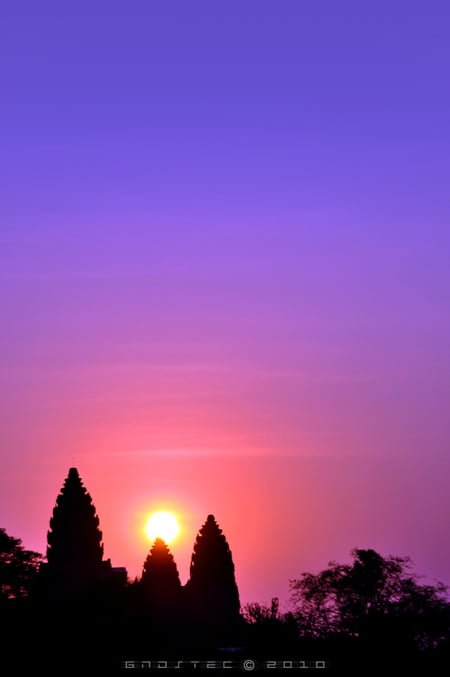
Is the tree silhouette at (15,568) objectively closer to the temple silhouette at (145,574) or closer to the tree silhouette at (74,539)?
the temple silhouette at (145,574)

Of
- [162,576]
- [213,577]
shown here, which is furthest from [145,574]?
[213,577]

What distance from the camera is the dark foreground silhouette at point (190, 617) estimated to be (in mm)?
79062

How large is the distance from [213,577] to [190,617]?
85.5 ft

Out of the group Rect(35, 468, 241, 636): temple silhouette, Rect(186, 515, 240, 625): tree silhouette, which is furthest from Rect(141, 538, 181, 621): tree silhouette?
Rect(186, 515, 240, 625): tree silhouette

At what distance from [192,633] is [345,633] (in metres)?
20.9

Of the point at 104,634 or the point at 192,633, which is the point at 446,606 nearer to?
the point at 192,633

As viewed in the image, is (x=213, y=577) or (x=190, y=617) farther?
(x=213, y=577)

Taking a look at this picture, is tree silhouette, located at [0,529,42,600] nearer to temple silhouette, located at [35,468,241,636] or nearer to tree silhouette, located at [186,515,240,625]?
temple silhouette, located at [35,468,241,636]

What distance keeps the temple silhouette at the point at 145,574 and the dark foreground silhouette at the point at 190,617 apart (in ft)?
0.49

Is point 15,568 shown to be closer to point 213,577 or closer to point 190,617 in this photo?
point 190,617

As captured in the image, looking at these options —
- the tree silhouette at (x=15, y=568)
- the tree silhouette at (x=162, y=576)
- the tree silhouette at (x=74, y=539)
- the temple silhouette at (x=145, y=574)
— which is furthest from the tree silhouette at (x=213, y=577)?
the tree silhouette at (x=15, y=568)

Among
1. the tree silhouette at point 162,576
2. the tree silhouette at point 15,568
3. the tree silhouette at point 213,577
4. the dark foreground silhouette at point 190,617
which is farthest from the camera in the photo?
the tree silhouette at point 213,577

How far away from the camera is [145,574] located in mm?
150500

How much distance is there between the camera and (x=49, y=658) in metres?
77.8
